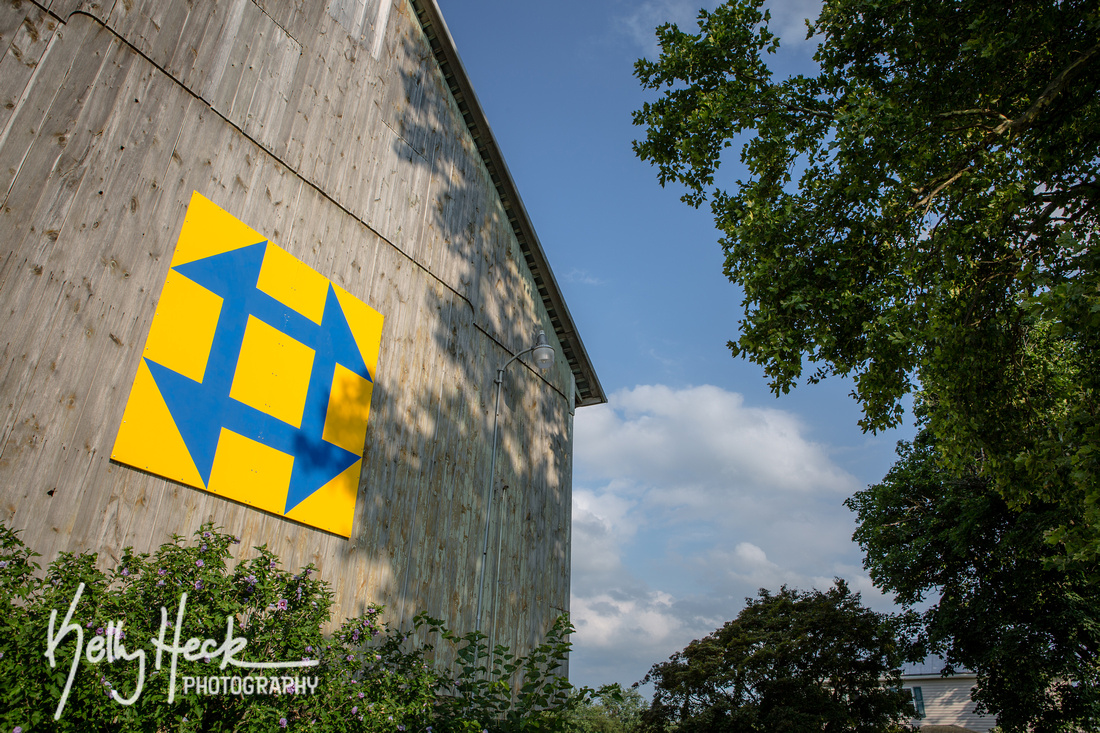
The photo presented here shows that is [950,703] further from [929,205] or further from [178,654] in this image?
→ [178,654]

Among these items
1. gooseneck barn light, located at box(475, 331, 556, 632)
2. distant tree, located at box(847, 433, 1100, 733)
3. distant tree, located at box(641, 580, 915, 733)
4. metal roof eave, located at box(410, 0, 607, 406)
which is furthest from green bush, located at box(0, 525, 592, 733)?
distant tree, located at box(847, 433, 1100, 733)

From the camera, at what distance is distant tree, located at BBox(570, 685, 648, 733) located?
6871mm

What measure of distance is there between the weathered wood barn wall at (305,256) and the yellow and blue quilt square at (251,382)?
0.61ft

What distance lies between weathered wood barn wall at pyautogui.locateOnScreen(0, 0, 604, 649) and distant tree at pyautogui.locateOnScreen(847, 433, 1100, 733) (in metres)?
13.3

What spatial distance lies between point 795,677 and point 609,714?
37.9 metres

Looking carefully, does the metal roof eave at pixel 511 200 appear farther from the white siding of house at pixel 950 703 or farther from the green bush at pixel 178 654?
the white siding of house at pixel 950 703

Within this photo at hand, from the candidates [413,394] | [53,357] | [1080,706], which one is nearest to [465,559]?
[413,394]

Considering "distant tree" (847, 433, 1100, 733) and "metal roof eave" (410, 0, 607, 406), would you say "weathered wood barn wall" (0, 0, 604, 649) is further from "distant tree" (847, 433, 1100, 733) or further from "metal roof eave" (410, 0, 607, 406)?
"distant tree" (847, 433, 1100, 733)

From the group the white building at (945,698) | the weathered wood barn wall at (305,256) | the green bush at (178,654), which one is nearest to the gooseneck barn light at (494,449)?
the weathered wood barn wall at (305,256)

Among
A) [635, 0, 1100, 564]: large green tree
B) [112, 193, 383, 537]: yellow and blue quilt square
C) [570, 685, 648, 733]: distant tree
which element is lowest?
[570, 685, 648, 733]: distant tree

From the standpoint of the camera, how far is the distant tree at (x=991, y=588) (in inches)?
701

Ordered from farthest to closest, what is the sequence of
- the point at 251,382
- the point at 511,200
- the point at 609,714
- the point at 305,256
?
the point at 609,714 → the point at 511,200 → the point at 305,256 → the point at 251,382

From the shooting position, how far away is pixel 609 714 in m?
51.5

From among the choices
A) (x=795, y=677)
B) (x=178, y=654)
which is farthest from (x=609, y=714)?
(x=178, y=654)
